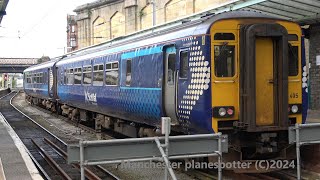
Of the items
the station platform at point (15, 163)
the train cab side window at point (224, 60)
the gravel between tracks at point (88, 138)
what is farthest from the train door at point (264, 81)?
the station platform at point (15, 163)

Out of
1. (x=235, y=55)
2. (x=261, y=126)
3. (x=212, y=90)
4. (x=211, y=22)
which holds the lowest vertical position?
(x=261, y=126)

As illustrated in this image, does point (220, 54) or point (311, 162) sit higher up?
point (220, 54)

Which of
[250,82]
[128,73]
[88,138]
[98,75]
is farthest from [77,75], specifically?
[250,82]

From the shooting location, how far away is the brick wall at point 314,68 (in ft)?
52.8

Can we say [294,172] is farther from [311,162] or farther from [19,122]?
[19,122]

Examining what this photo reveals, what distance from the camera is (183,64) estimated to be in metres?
8.91

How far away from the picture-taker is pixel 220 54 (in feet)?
27.1

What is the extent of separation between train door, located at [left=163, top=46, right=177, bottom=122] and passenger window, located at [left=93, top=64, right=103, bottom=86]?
4858 mm

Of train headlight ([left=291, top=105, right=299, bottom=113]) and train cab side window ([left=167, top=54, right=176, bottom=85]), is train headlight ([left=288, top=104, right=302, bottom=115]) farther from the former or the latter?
train cab side window ([left=167, top=54, right=176, bottom=85])

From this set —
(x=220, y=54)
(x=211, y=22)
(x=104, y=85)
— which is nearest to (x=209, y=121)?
(x=220, y=54)

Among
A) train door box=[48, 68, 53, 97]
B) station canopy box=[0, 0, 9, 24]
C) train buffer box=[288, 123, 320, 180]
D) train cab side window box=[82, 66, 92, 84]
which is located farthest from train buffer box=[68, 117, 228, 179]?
train door box=[48, 68, 53, 97]

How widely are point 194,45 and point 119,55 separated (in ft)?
14.6

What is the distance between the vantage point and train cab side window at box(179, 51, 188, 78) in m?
8.80

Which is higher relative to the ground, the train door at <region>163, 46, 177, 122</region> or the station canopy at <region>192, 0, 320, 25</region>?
the station canopy at <region>192, 0, 320, 25</region>
